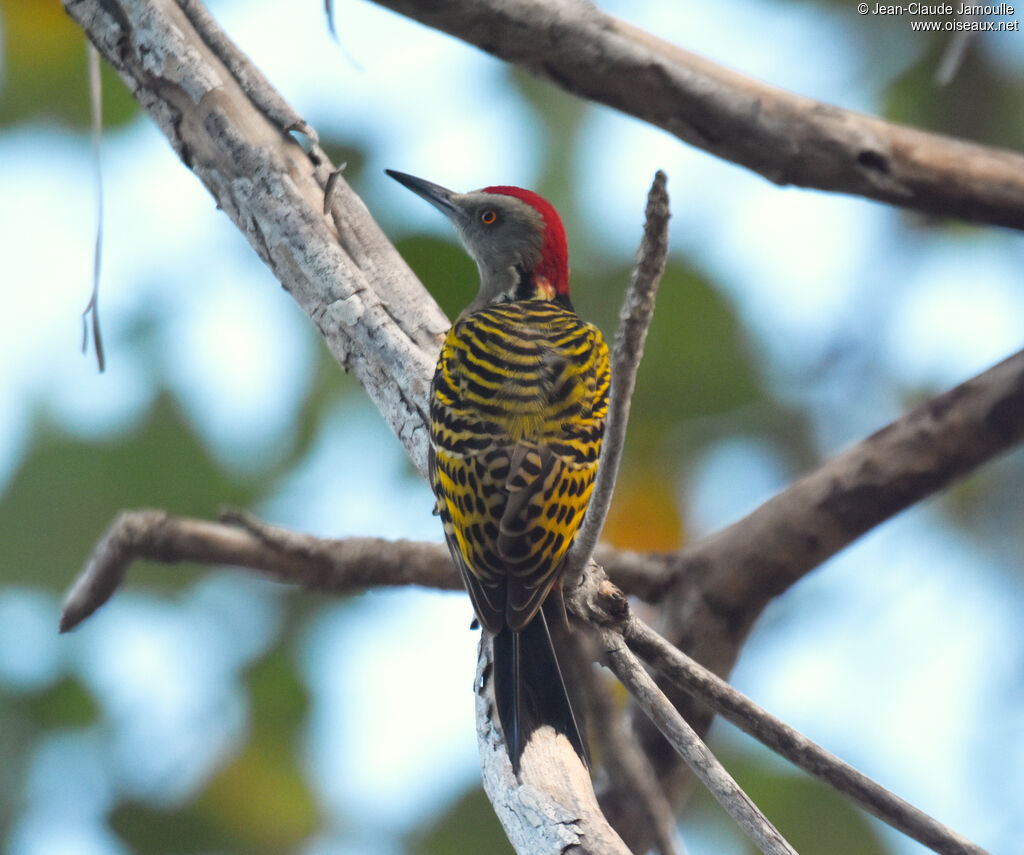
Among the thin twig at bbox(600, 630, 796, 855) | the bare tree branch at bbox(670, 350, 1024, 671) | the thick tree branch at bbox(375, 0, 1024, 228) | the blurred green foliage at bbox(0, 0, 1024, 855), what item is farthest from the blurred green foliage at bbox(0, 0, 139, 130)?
the thin twig at bbox(600, 630, 796, 855)

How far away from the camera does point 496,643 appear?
2.73 meters

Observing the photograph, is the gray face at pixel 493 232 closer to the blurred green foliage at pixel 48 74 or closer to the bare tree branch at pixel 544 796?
the blurred green foliage at pixel 48 74

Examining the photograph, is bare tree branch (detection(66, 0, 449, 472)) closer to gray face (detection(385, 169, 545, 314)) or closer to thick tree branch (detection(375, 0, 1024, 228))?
thick tree branch (detection(375, 0, 1024, 228))

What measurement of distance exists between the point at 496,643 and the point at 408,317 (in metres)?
0.92

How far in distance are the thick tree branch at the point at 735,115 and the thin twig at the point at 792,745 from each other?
1532 mm

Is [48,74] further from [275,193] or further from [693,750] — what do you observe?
[693,750]

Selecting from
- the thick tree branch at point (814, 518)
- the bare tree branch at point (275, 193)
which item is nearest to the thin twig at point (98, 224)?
the bare tree branch at point (275, 193)

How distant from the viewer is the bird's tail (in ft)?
7.73

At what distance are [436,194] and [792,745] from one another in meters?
3.39

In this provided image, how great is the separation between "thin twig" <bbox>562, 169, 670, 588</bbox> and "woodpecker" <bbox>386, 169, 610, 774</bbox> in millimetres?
569

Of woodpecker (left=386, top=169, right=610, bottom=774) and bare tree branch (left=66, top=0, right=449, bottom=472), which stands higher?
bare tree branch (left=66, top=0, right=449, bottom=472)

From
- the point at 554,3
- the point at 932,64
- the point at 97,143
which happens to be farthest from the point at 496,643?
the point at 932,64

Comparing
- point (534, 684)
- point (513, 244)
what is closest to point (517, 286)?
point (513, 244)

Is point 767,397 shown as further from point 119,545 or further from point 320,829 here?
point 119,545
